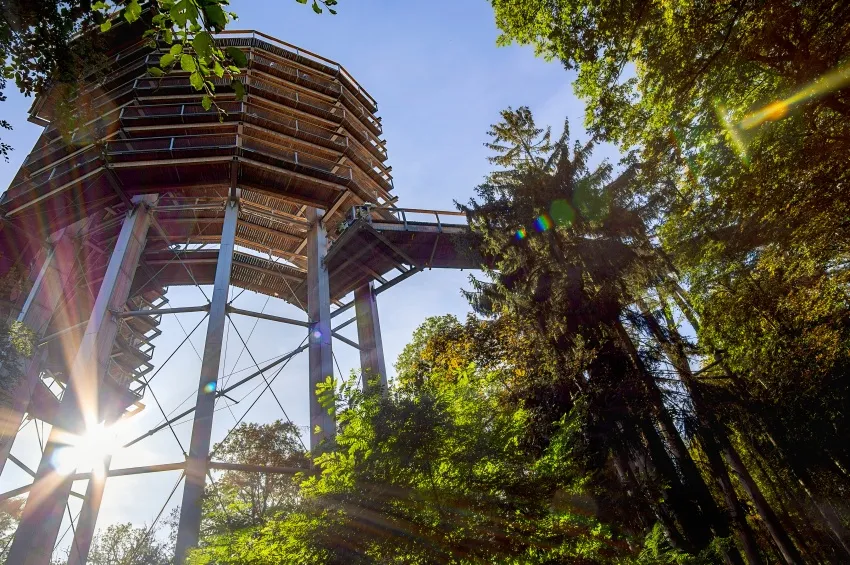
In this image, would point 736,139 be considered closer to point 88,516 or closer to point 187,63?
point 187,63

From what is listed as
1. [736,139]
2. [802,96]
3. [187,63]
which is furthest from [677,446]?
[187,63]

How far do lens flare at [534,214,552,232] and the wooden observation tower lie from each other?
2733mm

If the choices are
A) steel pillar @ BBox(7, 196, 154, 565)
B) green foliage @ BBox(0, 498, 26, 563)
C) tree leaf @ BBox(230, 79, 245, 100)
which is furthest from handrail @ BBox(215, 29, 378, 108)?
green foliage @ BBox(0, 498, 26, 563)

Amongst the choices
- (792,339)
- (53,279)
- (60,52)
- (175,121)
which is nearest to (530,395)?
(792,339)

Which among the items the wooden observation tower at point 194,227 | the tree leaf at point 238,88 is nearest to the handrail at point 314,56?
the wooden observation tower at point 194,227

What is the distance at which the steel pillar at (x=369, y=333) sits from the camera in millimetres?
14930

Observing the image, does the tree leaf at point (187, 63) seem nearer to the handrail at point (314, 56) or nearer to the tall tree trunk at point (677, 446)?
the tall tree trunk at point (677, 446)

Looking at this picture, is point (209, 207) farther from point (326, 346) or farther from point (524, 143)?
point (524, 143)

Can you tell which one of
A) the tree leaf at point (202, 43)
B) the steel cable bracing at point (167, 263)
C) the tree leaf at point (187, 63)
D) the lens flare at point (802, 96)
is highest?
the steel cable bracing at point (167, 263)

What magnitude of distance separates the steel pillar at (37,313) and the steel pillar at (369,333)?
390 inches

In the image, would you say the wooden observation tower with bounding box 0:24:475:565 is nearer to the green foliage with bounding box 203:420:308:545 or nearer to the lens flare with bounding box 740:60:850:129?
the green foliage with bounding box 203:420:308:545

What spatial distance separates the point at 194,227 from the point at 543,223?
14605 mm

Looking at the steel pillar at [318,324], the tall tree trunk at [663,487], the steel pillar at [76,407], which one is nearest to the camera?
the tall tree trunk at [663,487]

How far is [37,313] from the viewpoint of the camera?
1493cm
